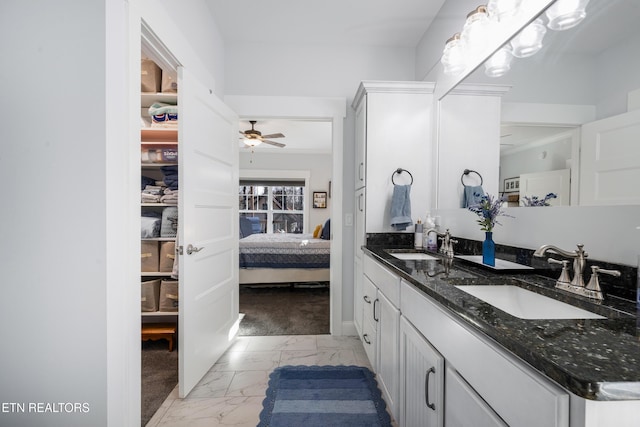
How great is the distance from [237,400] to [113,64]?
181cm

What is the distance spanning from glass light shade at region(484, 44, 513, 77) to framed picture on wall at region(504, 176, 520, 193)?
21.1 inches

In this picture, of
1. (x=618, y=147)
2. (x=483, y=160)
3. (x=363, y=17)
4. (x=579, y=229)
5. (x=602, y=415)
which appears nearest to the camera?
(x=602, y=415)

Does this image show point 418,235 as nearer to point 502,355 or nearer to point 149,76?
point 502,355

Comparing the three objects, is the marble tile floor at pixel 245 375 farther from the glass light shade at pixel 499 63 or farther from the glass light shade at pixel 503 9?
the glass light shade at pixel 503 9

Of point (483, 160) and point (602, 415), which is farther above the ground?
point (483, 160)

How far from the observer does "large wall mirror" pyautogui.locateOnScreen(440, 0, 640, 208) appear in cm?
87

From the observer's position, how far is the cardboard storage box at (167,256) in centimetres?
217

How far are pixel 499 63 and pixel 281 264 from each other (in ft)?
10.1

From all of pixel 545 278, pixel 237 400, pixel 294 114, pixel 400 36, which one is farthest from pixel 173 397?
pixel 400 36

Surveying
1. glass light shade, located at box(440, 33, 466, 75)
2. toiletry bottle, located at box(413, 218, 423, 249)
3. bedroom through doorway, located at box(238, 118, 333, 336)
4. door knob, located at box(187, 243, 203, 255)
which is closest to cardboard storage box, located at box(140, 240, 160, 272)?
door knob, located at box(187, 243, 203, 255)

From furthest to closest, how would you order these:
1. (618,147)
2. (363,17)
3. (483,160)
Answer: (363,17), (483,160), (618,147)

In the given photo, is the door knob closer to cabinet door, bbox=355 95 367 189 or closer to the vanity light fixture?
cabinet door, bbox=355 95 367 189

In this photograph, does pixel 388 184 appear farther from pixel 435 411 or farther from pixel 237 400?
pixel 237 400

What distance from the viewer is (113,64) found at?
108cm
